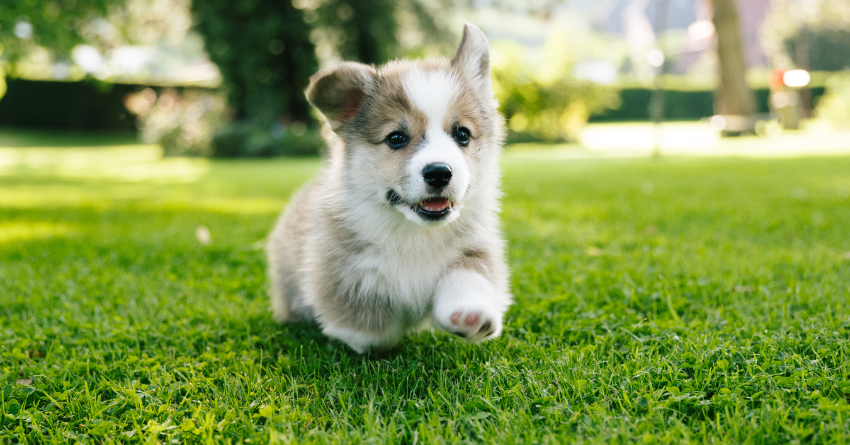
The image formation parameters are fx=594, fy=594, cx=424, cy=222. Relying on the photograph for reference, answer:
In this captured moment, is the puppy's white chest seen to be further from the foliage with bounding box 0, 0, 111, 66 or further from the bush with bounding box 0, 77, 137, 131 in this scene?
the bush with bounding box 0, 77, 137, 131

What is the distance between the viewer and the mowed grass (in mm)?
1878

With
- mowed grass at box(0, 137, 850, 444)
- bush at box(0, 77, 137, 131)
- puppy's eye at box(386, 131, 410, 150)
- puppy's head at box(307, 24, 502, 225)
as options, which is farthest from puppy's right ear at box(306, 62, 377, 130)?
bush at box(0, 77, 137, 131)

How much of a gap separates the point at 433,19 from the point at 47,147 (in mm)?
15470

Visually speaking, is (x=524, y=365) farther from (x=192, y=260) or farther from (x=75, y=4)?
(x=75, y=4)

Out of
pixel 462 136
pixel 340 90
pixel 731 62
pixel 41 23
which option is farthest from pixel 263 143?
pixel 462 136

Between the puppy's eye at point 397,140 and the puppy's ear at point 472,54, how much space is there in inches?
21.5

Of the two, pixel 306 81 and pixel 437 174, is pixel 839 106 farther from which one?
pixel 437 174

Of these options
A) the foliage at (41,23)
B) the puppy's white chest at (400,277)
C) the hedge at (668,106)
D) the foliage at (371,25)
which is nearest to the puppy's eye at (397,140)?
the puppy's white chest at (400,277)

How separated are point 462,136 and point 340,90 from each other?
1.90 ft

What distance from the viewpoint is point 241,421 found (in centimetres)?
196

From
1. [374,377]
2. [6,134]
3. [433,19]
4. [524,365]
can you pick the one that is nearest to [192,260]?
[374,377]

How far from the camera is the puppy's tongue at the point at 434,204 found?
2.36 meters

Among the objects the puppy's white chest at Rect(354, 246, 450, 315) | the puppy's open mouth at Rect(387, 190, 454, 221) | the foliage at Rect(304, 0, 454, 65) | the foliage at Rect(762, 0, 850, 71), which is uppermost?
the foliage at Rect(762, 0, 850, 71)

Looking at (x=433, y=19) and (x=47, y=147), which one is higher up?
(x=433, y=19)
